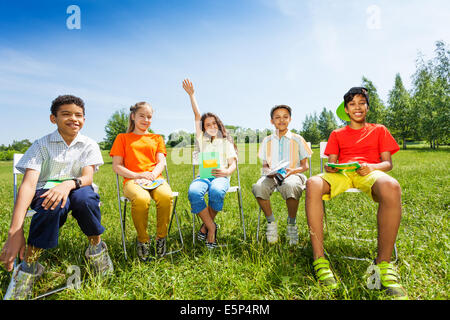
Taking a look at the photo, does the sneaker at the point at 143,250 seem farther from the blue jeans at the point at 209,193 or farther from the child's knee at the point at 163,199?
the blue jeans at the point at 209,193

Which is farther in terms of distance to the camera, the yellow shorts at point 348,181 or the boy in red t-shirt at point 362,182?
the yellow shorts at point 348,181

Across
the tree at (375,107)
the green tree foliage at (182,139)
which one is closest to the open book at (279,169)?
the green tree foliage at (182,139)

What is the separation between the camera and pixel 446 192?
15.1ft

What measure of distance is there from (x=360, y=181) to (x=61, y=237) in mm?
3725

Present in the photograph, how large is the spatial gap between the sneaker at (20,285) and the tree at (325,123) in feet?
195

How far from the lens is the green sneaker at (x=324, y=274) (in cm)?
194

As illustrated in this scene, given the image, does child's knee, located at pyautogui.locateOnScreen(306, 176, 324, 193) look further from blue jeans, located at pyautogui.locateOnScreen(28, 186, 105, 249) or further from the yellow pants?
blue jeans, located at pyautogui.locateOnScreen(28, 186, 105, 249)

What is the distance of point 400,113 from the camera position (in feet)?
114

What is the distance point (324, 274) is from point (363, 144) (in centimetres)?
147

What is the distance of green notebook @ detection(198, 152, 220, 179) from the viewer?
126 inches

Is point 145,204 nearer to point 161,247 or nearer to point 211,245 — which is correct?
point 161,247

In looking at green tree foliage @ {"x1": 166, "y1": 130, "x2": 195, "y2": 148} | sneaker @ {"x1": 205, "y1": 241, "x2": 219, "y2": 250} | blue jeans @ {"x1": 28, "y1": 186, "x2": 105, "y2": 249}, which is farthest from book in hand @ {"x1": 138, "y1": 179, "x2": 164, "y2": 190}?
green tree foliage @ {"x1": 166, "y1": 130, "x2": 195, "y2": 148}

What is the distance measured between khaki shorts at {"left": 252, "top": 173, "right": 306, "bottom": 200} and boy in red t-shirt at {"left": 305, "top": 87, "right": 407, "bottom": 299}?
1.34 ft
